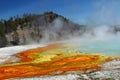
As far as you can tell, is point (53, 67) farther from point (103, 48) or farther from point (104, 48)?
point (103, 48)

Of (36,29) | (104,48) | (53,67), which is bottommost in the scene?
(53,67)

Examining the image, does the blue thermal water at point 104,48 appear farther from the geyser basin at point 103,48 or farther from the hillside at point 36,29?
the hillside at point 36,29

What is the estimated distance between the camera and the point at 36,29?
558 ft

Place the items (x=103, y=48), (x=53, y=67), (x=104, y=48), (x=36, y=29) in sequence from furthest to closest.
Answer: (x=36, y=29) → (x=103, y=48) → (x=104, y=48) → (x=53, y=67)

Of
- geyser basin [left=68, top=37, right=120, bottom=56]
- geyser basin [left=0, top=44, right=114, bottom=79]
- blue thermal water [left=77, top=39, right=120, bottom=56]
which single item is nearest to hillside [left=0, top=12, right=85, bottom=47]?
geyser basin [left=68, top=37, right=120, bottom=56]

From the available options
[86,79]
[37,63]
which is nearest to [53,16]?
[37,63]

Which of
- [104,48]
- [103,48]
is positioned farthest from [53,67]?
[103,48]

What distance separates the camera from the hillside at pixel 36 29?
156m

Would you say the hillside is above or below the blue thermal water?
above

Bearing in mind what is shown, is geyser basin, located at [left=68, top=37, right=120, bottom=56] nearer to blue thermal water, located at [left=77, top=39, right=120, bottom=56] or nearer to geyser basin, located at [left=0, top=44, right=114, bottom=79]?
blue thermal water, located at [left=77, top=39, right=120, bottom=56]

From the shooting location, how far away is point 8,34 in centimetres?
16012

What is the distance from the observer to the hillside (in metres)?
156

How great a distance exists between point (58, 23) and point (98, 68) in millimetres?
127846

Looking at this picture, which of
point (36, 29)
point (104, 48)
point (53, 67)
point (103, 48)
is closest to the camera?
point (53, 67)
